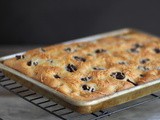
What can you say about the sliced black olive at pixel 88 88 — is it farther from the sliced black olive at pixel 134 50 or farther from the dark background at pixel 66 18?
the dark background at pixel 66 18

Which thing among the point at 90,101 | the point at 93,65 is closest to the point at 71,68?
the point at 93,65

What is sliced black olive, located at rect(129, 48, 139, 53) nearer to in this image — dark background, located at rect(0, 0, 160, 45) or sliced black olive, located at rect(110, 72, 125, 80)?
sliced black olive, located at rect(110, 72, 125, 80)

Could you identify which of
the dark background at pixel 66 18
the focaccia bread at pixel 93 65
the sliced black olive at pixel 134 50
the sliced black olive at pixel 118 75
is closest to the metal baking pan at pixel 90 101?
the focaccia bread at pixel 93 65

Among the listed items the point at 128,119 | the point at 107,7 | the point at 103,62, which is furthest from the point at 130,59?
the point at 107,7

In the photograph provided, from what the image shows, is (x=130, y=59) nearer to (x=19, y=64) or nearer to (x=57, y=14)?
(x=19, y=64)

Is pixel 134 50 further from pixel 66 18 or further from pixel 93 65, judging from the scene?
pixel 66 18
